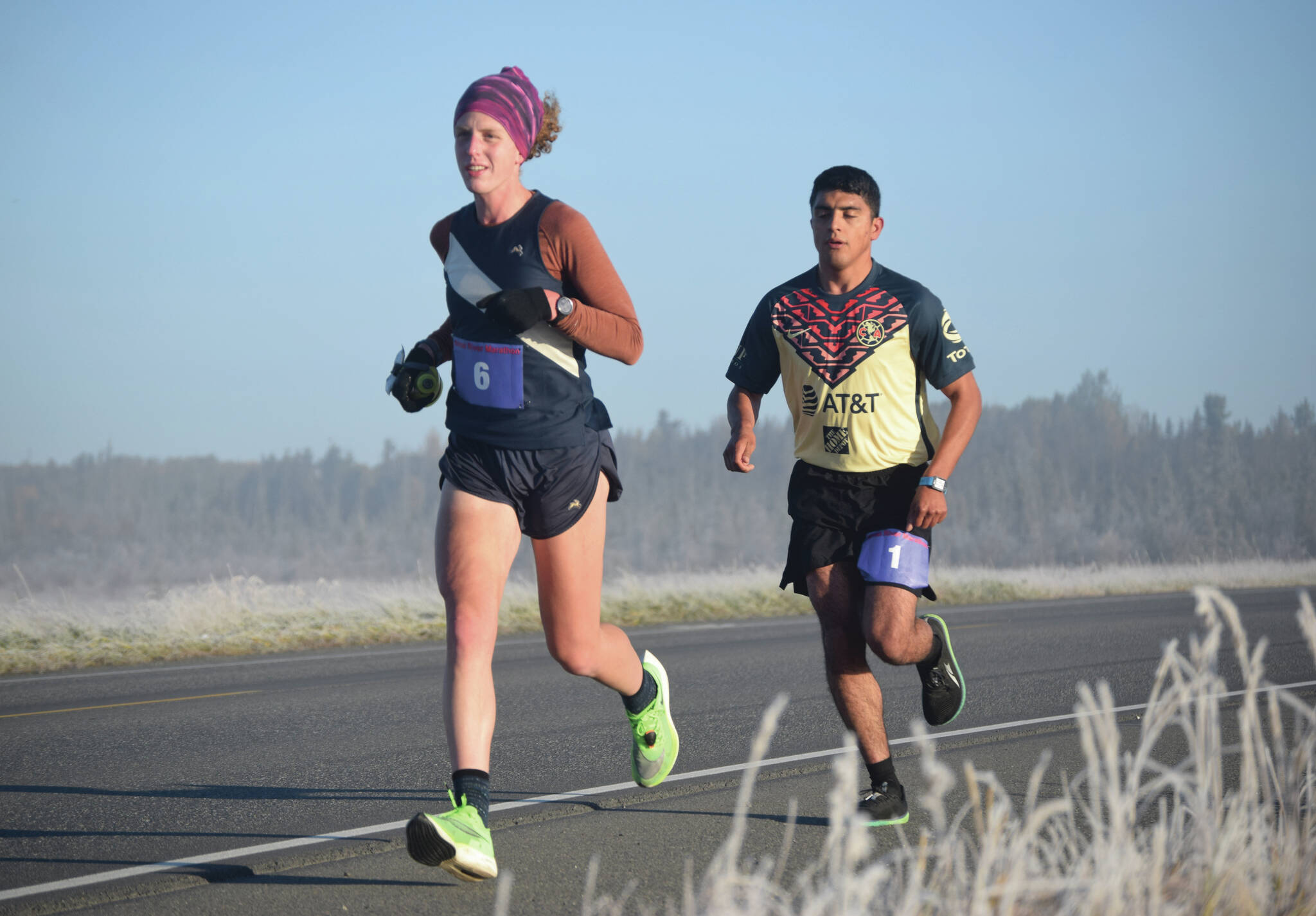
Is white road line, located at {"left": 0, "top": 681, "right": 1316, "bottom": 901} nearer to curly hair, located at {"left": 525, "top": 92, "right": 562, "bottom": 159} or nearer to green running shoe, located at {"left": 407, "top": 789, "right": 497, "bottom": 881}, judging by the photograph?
green running shoe, located at {"left": 407, "top": 789, "right": 497, "bottom": 881}

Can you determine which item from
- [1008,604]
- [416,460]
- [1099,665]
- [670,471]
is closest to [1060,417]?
[670,471]

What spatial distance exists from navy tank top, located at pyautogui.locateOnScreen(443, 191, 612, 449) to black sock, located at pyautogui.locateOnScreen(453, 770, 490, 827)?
1.07 metres

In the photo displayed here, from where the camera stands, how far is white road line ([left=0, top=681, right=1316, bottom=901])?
3.68 metres

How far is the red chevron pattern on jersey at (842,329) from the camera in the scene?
4.42 m

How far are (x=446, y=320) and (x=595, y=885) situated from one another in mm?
2119

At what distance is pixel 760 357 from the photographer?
4730 mm

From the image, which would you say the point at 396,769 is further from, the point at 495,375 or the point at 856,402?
the point at 856,402

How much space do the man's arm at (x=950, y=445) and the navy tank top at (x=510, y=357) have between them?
1.25 metres

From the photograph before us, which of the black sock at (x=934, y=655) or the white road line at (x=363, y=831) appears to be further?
the black sock at (x=934, y=655)

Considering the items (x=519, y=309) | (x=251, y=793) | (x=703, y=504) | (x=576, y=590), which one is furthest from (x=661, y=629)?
(x=703, y=504)

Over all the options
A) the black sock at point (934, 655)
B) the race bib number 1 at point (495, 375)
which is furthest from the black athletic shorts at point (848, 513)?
the race bib number 1 at point (495, 375)

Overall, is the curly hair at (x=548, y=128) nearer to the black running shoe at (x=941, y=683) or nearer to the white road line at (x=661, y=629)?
the black running shoe at (x=941, y=683)

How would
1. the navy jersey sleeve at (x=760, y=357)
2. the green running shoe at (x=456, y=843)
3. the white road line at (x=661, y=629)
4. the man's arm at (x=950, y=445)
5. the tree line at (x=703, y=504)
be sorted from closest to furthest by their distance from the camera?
1. the green running shoe at (x=456, y=843)
2. the man's arm at (x=950, y=445)
3. the navy jersey sleeve at (x=760, y=357)
4. the white road line at (x=661, y=629)
5. the tree line at (x=703, y=504)

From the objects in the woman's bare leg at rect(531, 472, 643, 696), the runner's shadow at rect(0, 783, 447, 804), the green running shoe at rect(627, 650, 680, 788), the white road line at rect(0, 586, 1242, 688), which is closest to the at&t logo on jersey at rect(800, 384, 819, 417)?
the woman's bare leg at rect(531, 472, 643, 696)
